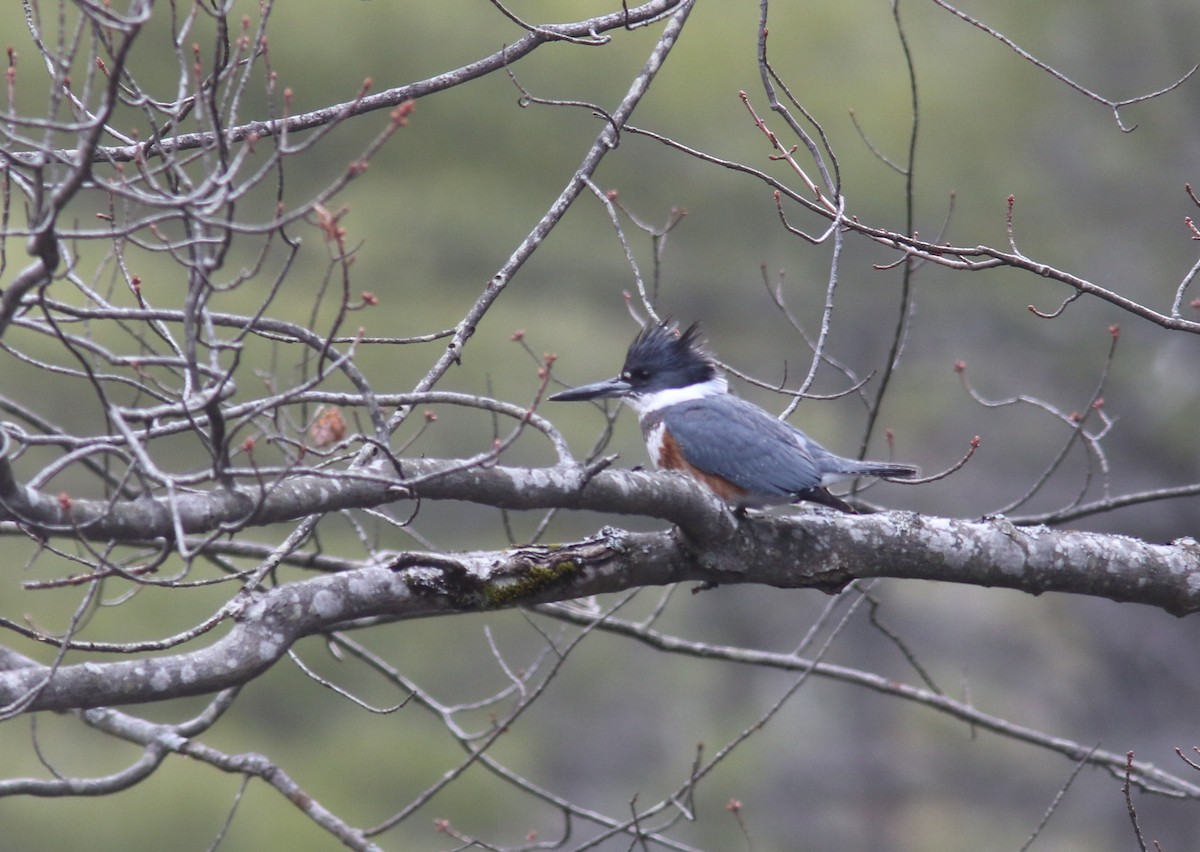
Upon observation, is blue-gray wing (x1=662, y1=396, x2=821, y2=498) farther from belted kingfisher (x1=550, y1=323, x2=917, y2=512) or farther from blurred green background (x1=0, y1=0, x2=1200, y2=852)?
blurred green background (x1=0, y1=0, x2=1200, y2=852)

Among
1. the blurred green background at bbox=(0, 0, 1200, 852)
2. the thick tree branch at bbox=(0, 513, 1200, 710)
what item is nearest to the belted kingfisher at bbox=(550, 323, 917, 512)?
the thick tree branch at bbox=(0, 513, 1200, 710)


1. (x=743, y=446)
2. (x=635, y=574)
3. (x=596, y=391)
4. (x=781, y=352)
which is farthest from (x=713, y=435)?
(x=781, y=352)

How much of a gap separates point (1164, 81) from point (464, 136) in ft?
20.2

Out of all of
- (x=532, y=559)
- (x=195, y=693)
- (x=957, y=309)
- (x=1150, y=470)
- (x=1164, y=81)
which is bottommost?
(x=195, y=693)

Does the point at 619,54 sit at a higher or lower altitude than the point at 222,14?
higher

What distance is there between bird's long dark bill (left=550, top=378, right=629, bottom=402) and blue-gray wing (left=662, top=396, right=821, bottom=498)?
0.27 meters

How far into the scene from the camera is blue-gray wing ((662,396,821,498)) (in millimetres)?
3566

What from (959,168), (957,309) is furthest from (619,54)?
(957,309)

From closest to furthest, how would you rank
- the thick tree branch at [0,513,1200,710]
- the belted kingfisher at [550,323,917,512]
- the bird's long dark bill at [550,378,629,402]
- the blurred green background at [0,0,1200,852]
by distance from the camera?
the thick tree branch at [0,513,1200,710]
the belted kingfisher at [550,323,917,512]
the bird's long dark bill at [550,378,629,402]
the blurred green background at [0,0,1200,852]

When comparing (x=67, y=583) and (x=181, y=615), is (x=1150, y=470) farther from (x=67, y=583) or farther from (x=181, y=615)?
(x=67, y=583)

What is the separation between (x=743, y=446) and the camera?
3.70 m

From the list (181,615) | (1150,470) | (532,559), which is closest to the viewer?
(532,559)

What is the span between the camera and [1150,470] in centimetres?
912

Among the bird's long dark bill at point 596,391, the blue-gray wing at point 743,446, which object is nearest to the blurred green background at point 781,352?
the bird's long dark bill at point 596,391
